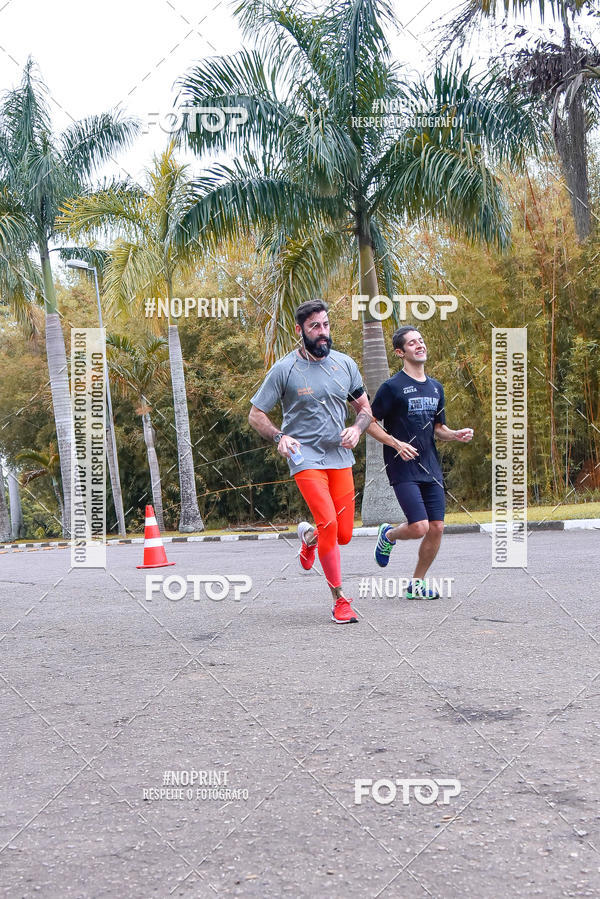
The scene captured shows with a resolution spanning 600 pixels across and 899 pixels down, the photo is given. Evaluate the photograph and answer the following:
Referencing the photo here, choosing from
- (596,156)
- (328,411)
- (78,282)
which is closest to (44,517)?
(78,282)

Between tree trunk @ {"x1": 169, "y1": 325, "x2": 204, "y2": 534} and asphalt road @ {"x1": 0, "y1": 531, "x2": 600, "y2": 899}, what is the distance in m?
16.6

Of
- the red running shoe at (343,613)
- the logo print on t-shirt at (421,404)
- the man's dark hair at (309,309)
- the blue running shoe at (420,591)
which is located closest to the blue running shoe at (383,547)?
the blue running shoe at (420,591)

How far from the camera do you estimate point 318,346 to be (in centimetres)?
576

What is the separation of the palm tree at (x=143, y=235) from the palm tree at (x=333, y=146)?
3901 millimetres

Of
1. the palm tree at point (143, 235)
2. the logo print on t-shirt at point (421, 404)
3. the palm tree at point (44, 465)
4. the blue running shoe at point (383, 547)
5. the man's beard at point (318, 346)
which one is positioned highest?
the palm tree at point (143, 235)

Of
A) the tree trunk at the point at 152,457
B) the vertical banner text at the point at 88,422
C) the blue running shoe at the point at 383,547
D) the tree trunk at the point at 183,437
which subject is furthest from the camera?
the tree trunk at the point at 152,457

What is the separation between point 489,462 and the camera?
21.1m

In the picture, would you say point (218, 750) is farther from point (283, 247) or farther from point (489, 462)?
point (489, 462)

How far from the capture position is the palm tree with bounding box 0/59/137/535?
71.3 ft

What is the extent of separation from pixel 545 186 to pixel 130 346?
1189cm

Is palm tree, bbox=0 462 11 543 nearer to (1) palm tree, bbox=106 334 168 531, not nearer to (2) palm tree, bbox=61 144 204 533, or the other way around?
(1) palm tree, bbox=106 334 168 531

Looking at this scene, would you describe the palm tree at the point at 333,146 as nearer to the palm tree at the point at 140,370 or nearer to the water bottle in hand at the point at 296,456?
the water bottle in hand at the point at 296,456

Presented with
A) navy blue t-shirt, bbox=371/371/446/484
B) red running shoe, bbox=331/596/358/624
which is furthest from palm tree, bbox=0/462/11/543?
red running shoe, bbox=331/596/358/624

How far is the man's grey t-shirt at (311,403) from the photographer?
5773mm
